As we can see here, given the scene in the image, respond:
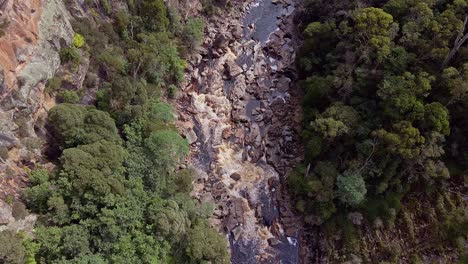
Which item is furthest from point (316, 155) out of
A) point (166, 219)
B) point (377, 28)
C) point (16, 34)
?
point (16, 34)

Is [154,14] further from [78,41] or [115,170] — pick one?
[115,170]

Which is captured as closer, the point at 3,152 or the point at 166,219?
the point at 3,152

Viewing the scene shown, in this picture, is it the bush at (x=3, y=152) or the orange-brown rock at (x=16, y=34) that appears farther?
the orange-brown rock at (x=16, y=34)

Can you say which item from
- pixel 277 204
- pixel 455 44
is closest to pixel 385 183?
pixel 277 204

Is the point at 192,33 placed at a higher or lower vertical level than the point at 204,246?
higher

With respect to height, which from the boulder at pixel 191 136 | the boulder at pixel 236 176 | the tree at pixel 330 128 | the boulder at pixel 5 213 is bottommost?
the boulder at pixel 236 176

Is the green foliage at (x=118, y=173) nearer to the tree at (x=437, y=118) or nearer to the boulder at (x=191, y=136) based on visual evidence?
the boulder at (x=191, y=136)

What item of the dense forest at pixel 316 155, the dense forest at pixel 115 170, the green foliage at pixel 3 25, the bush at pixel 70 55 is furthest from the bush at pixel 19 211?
the bush at pixel 70 55
